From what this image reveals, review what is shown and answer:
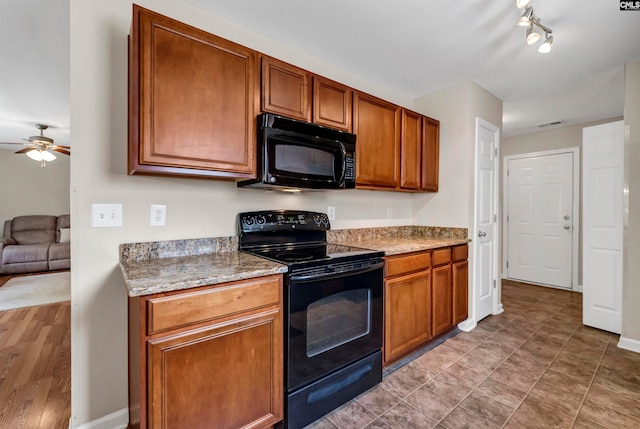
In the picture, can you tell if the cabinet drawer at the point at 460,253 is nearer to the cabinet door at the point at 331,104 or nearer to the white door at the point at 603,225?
the white door at the point at 603,225

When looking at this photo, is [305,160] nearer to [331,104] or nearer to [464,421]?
[331,104]

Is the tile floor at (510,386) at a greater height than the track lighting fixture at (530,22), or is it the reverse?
the track lighting fixture at (530,22)

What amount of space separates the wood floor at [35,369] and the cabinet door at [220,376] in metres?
Result: 0.97

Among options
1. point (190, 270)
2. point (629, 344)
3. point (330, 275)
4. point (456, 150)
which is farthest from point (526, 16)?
point (629, 344)

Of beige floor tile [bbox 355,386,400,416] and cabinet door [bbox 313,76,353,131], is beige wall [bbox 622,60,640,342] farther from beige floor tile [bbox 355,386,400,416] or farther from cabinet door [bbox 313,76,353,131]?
cabinet door [bbox 313,76,353,131]

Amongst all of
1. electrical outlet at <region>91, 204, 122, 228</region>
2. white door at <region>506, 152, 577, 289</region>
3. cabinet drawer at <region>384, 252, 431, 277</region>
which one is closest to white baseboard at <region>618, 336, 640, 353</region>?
cabinet drawer at <region>384, 252, 431, 277</region>

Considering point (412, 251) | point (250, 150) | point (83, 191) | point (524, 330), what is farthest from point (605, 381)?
point (83, 191)

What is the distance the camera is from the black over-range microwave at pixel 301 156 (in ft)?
5.62

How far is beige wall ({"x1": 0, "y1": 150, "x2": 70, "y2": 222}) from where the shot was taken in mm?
5688

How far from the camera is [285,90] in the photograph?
6.09 feet

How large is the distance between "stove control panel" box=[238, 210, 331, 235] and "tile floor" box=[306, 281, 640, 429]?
120 centimetres

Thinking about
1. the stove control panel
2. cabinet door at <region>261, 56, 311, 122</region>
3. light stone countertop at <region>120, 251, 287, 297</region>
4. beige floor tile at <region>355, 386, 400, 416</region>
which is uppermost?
cabinet door at <region>261, 56, 311, 122</region>

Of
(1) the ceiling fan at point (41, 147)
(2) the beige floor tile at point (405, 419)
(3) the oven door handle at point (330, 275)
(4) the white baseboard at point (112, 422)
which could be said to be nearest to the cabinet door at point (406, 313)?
(3) the oven door handle at point (330, 275)

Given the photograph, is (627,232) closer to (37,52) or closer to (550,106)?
(550,106)
